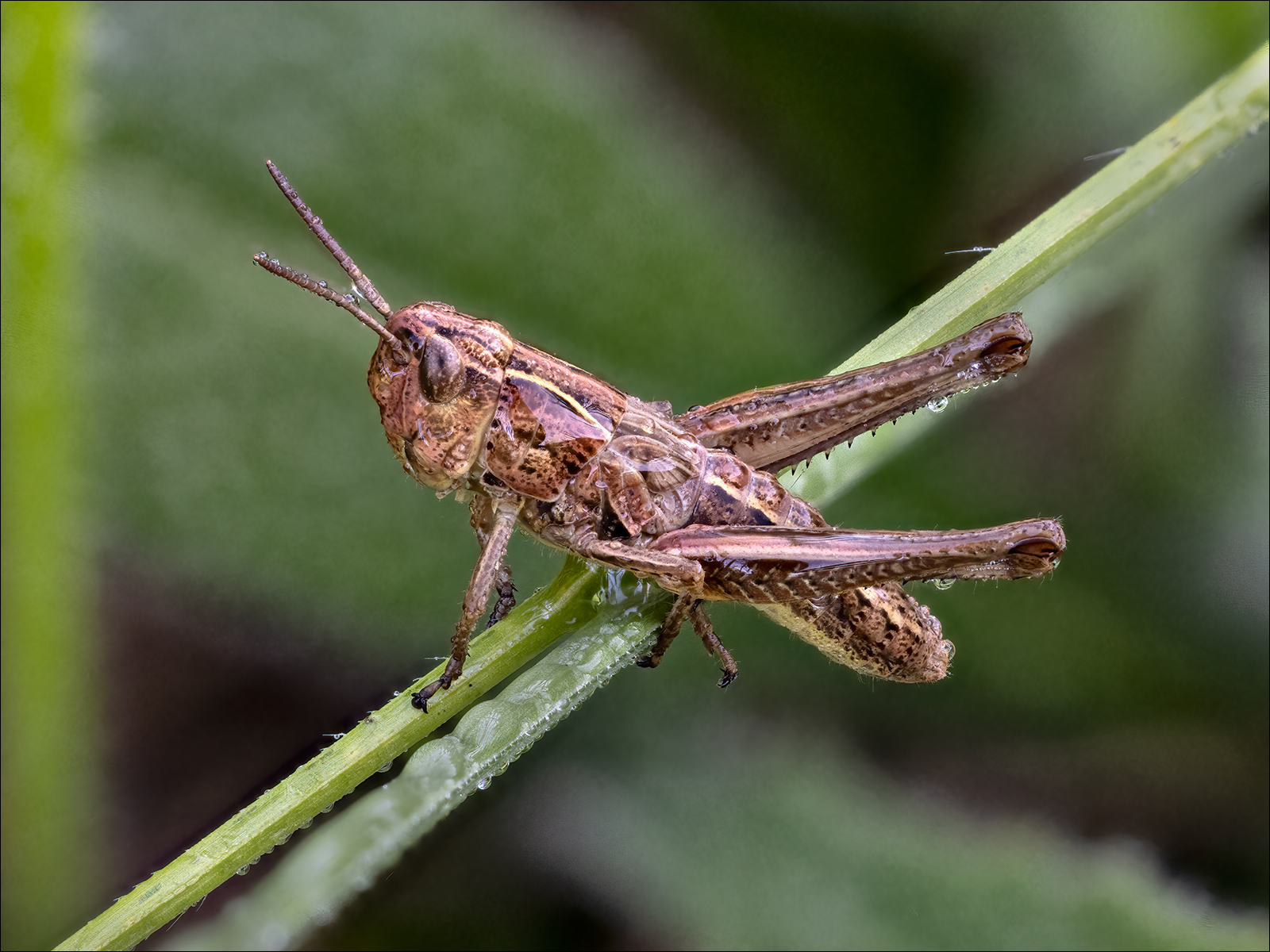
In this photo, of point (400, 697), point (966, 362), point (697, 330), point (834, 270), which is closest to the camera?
point (400, 697)

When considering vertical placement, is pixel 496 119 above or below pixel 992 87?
below

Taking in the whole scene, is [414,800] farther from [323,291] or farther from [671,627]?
[323,291]

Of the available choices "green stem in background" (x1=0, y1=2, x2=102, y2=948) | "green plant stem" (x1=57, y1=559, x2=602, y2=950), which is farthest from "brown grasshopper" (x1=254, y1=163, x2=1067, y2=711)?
"green stem in background" (x1=0, y1=2, x2=102, y2=948)

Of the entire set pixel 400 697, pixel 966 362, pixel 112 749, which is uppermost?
pixel 966 362

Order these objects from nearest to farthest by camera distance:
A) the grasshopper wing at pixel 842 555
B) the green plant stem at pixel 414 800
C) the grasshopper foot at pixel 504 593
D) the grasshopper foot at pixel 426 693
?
the green plant stem at pixel 414 800, the grasshopper foot at pixel 426 693, the grasshopper wing at pixel 842 555, the grasshopper foot at pixel 504 593

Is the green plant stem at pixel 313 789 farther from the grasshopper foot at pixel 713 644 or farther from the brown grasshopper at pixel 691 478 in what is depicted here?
the grasshopper foot at pixel 713 644

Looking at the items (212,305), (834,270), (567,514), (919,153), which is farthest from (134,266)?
(919,153)

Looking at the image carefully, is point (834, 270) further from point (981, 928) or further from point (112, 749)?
point (112, 749)

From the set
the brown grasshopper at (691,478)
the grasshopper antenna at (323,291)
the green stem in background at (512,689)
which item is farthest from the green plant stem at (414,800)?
the grasshopper antenna at (323,291)
